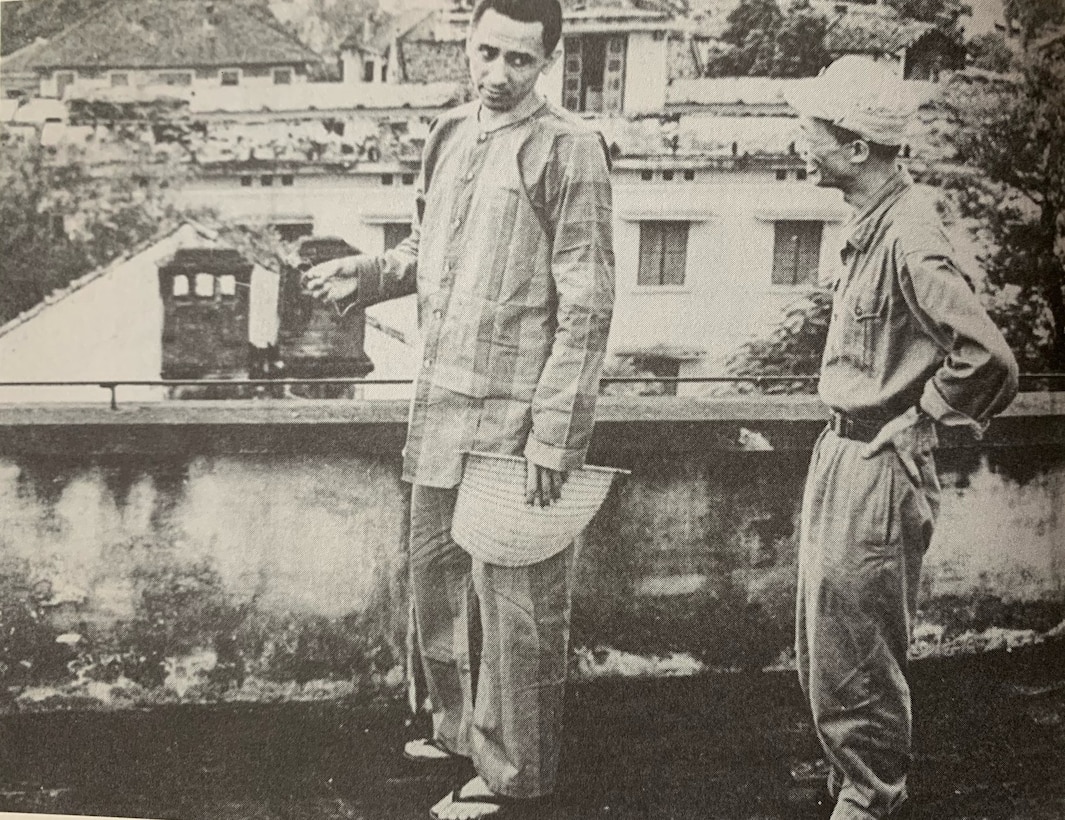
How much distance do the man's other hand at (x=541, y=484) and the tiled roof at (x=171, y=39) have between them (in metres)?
1.45

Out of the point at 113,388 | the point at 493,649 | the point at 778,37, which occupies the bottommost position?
the point at 493,649

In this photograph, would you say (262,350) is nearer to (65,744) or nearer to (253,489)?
(253,489)

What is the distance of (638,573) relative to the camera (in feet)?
11.0

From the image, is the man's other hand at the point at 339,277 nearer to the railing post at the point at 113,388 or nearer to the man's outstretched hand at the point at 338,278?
the man's outstretched hand at the point at 338,278

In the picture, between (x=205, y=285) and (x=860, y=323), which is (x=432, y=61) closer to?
(x=205, y=285)

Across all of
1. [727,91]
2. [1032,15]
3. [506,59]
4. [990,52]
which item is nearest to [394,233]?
[506,59]

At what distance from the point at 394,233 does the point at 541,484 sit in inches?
35.8

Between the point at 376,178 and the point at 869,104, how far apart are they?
1448mm

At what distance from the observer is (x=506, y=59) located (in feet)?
10.1

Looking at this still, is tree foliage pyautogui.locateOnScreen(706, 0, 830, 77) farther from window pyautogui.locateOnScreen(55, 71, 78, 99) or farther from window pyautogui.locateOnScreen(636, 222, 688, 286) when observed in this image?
window pyautogui.locateOnScreen(55, 71, 78, 99)

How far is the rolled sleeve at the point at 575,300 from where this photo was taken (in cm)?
303

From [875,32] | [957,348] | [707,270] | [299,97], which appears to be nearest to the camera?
[957,348]

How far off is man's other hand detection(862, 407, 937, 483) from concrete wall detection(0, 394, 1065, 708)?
36 cm

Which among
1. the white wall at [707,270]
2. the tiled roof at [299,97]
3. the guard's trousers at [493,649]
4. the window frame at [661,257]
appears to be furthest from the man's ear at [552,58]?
the guard's trousers at [493,649]
